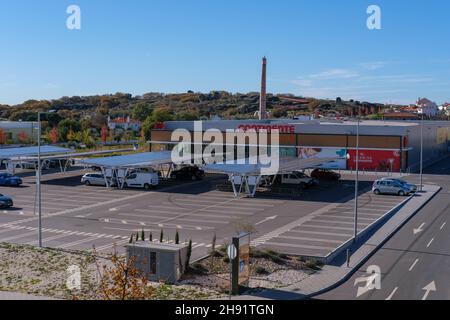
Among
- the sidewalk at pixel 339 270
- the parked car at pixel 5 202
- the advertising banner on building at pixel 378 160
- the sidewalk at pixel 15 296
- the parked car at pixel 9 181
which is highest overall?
the advertising banner on building at pixel 378 160

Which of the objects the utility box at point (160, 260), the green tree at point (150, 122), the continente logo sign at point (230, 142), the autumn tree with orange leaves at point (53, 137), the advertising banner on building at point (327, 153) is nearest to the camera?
the utility box at point (160, 260)

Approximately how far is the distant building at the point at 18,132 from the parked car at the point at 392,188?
60219 mm

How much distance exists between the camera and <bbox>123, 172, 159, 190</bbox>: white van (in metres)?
44.1

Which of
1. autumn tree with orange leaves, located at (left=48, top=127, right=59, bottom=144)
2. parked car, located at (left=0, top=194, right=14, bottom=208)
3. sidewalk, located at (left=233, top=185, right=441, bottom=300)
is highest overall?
autumn tree with orange leaves, located at (left=48, top=127, right=59, bottom=144)

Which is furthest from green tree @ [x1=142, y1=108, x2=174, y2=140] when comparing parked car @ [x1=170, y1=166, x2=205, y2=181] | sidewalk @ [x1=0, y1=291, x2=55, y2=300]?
sidewalk @ [x1=0, y1=291, x2=55, y2=300]

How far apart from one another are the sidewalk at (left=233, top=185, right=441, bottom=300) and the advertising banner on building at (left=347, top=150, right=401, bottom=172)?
26046 millimetres

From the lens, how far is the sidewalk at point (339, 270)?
18.3m

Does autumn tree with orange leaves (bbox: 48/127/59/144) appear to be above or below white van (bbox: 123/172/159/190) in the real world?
above

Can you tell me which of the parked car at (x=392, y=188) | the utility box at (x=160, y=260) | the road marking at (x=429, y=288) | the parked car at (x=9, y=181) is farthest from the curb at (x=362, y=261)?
the parked car at (x=9, y=181)

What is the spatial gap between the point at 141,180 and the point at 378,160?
26.0 meters

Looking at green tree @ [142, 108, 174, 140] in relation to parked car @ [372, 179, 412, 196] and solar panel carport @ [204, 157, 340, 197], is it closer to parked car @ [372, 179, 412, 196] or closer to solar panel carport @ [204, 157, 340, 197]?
solar panel carport @ [204, 157, 340, 197]

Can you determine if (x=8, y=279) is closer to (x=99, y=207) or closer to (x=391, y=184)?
(x=99, y=207)

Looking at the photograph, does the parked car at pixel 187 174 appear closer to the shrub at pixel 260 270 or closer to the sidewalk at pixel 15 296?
the shrub at pixel 260 270

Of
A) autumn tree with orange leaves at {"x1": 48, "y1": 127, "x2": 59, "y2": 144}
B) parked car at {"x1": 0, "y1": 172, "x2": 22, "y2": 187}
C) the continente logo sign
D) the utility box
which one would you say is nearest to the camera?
the utility box
